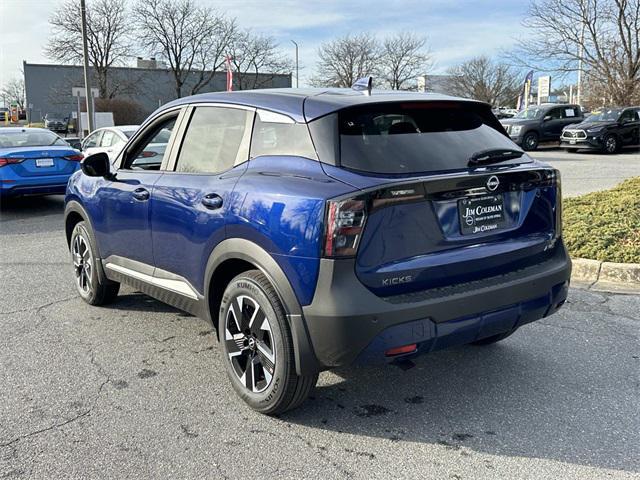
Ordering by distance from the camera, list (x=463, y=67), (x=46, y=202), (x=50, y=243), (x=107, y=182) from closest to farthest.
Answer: (x=107, y=182) < (x=50, y=243) < (x=46, y=202) < (x=463, y=67)

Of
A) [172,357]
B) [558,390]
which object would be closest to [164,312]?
[172,357]

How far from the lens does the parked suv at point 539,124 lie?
75.4 ft

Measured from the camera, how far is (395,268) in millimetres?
2785

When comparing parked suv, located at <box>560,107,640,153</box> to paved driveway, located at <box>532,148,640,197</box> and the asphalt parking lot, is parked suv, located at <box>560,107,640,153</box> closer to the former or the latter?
paved driveway, located at <box>532,148,640,197</box>

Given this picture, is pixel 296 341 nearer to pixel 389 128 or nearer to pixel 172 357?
pixel 389 128

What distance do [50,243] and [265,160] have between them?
5.82 meters

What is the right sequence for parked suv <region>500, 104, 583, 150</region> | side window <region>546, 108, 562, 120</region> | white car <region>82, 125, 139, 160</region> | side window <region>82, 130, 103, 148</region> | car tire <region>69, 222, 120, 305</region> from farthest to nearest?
1. side window <region>546, 108, 562, 120</region>
2. parked suv <region>500, 104, 583, 150</region>
3. side window <region>82, 130, 103, 148</region>
4. white car <region>82, 125, 139, 160</region>
5. car tire <region>69, 222, 120, 305</region>

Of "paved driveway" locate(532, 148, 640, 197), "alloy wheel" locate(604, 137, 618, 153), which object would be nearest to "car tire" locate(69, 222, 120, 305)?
"paved driveway" locate(532, 148, 640, 197)

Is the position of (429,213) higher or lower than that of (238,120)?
lower

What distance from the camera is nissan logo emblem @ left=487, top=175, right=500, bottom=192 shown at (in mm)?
3078

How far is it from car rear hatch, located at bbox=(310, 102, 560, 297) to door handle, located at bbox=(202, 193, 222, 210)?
71 centimetres

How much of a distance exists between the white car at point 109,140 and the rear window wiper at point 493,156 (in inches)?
391

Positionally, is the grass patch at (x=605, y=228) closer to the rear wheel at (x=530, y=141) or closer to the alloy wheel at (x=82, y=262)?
the alloy wheel at (x=82, y=262)

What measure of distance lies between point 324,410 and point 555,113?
23420 millimetres
